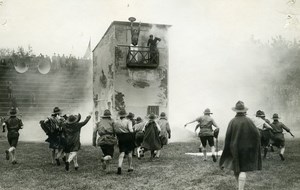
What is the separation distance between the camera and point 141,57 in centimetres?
2248

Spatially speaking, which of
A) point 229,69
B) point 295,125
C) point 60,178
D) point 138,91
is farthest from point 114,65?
point 295,125

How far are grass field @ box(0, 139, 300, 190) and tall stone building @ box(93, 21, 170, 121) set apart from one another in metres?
8.39

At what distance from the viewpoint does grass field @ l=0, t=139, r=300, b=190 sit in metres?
9.15

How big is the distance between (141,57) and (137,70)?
0.90 metres

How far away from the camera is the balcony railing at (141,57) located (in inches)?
854

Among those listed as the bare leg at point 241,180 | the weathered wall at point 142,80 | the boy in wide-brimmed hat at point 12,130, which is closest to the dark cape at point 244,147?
the bare leg at point 241,180

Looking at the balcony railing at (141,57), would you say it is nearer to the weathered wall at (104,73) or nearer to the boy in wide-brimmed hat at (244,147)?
the weathered wall at (104,73)

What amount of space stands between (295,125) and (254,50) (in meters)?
9.73

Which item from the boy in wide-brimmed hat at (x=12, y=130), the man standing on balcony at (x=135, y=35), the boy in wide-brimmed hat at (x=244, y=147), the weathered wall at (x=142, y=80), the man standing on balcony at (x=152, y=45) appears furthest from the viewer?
the weathered wall at (x=142, y=80)

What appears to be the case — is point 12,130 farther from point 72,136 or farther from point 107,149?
→ point 107,149

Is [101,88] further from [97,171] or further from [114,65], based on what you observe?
[97,171]

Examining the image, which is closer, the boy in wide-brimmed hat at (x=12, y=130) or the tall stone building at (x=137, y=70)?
the boy in wide-brimmed hat at (x=12, y=130)

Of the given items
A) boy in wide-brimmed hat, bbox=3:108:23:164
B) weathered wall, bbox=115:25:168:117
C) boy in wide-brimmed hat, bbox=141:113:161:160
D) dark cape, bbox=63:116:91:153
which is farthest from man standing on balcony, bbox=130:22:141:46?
dark cape, bbox=63:116:91:153

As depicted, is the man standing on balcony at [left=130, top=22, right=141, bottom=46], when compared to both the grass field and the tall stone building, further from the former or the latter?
the grass field
